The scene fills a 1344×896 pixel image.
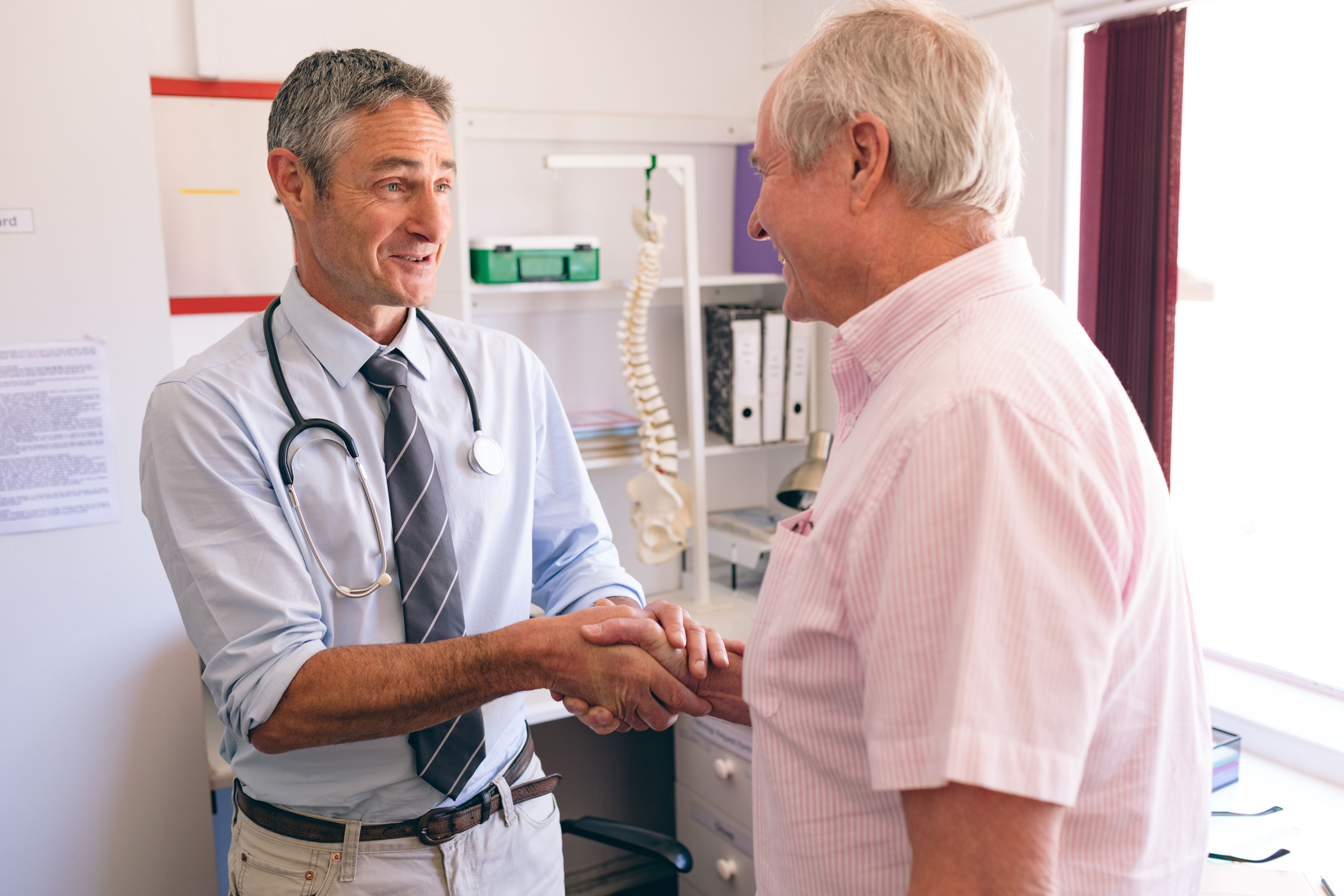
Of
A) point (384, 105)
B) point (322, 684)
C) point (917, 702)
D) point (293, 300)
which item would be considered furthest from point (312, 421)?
point (917, 702)

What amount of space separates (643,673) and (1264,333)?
148 centimetres

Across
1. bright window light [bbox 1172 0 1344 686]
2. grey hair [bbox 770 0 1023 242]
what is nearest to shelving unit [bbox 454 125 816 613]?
bright window light [bbox 1172 0 1344 686]

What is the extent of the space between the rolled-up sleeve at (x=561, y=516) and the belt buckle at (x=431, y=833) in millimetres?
355

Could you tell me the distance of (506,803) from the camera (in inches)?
54.3

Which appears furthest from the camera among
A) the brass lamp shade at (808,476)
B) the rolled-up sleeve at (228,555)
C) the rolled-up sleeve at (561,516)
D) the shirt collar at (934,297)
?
the brass lamp shade at (808,476)

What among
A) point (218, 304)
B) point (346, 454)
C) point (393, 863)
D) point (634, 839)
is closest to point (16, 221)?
point (218, 304)


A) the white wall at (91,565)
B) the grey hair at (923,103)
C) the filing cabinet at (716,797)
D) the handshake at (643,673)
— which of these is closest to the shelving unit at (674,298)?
the filing cabinet at (716,797)

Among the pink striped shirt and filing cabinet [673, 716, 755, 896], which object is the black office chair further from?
the pink striped shirt

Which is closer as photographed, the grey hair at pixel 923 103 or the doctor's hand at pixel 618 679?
the grey hair at pixel 923 103

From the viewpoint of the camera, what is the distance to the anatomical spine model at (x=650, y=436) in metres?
2.47

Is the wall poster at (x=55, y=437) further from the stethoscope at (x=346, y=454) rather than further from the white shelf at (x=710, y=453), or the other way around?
the white shelf at (x=710, y=453)

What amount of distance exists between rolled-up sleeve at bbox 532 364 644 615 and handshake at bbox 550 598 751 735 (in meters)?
0.15

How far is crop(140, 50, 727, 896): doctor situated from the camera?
1193 mm

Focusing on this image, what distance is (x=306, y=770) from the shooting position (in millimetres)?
1277
